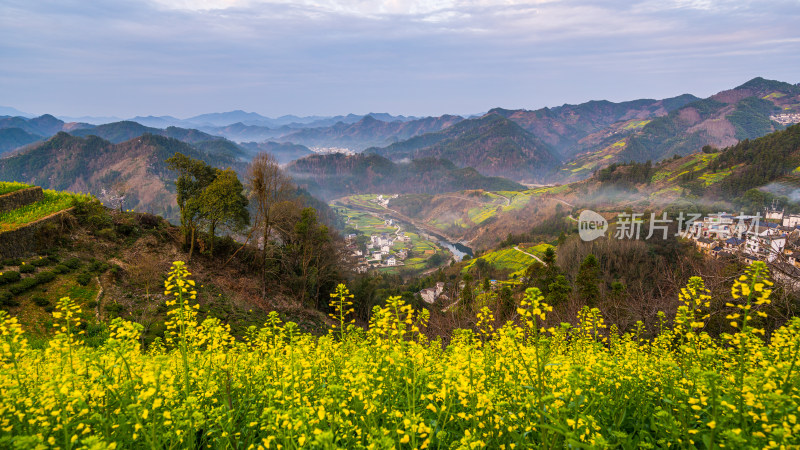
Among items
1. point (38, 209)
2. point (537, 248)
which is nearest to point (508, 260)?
point (537, 248)

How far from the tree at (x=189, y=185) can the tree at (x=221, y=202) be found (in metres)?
0.86

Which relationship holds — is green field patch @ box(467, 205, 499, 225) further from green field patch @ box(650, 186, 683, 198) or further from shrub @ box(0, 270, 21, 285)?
shrub @ box(0, 270, 21, 285)

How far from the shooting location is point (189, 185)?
29.9 metres

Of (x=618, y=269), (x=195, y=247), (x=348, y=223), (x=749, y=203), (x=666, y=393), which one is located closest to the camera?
(x=666, y=393)

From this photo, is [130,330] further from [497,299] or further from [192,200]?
[497,299]

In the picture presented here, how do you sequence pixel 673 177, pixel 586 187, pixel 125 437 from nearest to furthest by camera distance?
pixel 125 437
pixel 673 177
pixel 586 187

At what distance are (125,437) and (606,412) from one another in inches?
247

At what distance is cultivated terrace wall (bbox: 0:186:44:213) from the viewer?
78.6ft

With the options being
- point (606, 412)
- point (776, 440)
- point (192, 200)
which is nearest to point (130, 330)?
point (606, 412)

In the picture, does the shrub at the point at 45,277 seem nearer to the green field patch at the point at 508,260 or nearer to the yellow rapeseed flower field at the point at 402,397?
the yellow rapeseed flower field at the point at 402,397

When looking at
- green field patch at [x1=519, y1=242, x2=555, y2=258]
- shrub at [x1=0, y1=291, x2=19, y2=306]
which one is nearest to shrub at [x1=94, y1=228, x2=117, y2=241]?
shrub at [x1=0, y1=291, x2=19, y2=306]

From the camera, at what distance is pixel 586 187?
6880 inches

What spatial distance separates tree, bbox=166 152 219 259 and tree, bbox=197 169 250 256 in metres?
A: 0.86

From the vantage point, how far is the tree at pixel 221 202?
2864 centimetres
